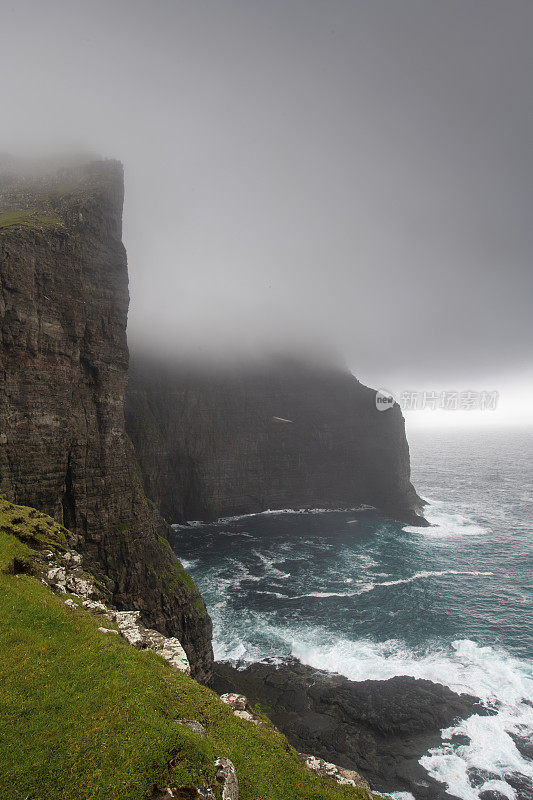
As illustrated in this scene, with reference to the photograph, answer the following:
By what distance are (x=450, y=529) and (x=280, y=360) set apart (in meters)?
61.7

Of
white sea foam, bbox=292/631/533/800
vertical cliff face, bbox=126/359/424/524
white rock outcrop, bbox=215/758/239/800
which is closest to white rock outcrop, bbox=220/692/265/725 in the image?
white rock outcrop, bbox=215/758/239/800

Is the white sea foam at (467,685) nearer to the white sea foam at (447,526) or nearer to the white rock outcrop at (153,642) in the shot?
the white rock outcrop at (153,642)

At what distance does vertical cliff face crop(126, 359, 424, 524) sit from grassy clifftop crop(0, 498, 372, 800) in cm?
7168

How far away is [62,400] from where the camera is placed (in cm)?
3181

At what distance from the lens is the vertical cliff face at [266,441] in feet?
287

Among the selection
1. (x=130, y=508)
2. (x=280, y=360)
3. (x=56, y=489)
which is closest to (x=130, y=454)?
(x=130, y=508)

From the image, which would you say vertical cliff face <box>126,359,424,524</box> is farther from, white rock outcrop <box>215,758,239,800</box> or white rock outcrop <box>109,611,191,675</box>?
white rock outcrop <box>215,758,239,800</box>

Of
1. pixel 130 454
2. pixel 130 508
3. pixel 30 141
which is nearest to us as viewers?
pixel 130 508

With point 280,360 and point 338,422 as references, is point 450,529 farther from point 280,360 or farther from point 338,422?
point 280,360

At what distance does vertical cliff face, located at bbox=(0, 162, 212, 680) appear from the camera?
28594mm

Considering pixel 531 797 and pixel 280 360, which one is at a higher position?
pixel 280 360

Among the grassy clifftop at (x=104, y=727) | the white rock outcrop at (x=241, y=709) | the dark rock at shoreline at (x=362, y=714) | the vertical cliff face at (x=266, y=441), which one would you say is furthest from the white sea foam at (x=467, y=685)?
the vertical cliff face at (x=266, y=441)

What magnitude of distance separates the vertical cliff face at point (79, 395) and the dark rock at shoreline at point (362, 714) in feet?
21.3

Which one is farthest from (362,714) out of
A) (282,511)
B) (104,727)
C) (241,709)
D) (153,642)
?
(282,511)
